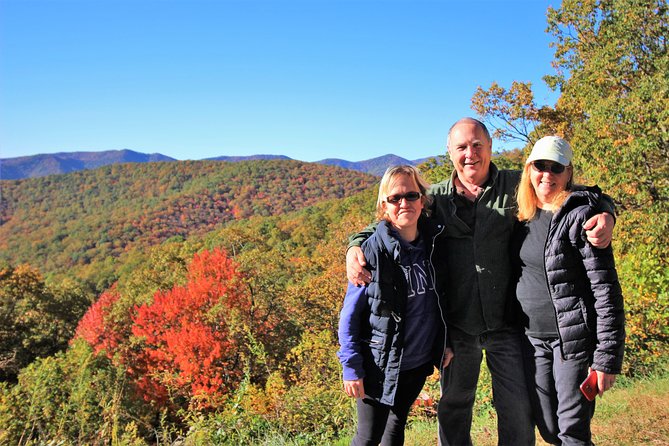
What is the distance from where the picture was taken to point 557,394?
2215 mm

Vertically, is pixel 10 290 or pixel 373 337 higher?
pixel 373 337

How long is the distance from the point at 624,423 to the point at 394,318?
2.22m

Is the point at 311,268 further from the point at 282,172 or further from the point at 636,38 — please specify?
the point at 282,172

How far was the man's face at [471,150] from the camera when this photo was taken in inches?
93.0

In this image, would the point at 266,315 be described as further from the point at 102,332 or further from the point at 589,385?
the point at 589,385

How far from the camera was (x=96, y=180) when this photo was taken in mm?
113375

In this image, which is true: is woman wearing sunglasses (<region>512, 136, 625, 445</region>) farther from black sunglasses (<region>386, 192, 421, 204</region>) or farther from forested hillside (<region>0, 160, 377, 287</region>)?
forested hillside (<region>0, 160, 377, 287</region>)

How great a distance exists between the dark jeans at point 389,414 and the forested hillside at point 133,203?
48411mm

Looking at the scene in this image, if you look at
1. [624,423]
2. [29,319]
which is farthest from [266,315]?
[624,423]

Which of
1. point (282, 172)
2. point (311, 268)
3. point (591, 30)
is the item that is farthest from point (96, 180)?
point (591, 30)

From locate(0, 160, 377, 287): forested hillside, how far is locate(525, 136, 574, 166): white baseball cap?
49092 mm

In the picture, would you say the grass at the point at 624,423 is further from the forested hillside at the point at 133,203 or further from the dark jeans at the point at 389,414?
the forested hillside at the point at 133,203

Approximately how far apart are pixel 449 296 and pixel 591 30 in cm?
1581

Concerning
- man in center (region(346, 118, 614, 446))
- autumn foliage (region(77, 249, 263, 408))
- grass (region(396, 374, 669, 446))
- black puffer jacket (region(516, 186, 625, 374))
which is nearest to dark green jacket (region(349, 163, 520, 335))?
man in center (region(346, 118, 614, 446))
